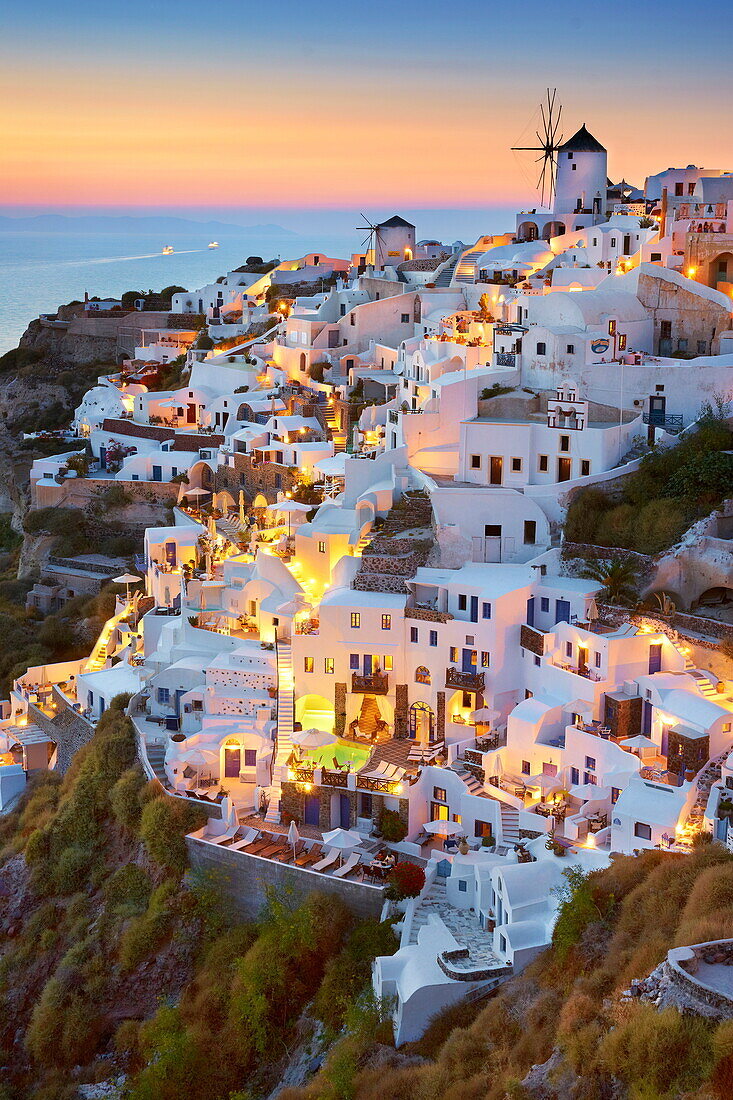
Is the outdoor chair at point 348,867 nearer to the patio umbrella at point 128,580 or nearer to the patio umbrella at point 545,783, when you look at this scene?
the patio umbrella at point 545,783

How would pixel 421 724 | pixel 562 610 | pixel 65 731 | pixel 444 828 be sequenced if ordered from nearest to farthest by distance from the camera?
1. pixel 444 828
2. pixel 562 610
3. pixel 421 724
4. pixel 65 731

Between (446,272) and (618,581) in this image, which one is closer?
(618,581)

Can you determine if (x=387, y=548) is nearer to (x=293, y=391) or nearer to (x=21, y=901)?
(x=21, y=901)

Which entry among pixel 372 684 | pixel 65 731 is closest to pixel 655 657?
pixel 372 684

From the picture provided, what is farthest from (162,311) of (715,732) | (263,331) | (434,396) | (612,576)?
(715,732)

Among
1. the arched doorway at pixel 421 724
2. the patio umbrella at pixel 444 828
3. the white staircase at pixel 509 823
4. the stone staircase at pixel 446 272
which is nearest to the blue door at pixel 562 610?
the arched doorway at pixel 421 724

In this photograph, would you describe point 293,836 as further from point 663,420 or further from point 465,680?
point 663,420

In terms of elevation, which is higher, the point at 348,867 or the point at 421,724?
the point at 421,724
